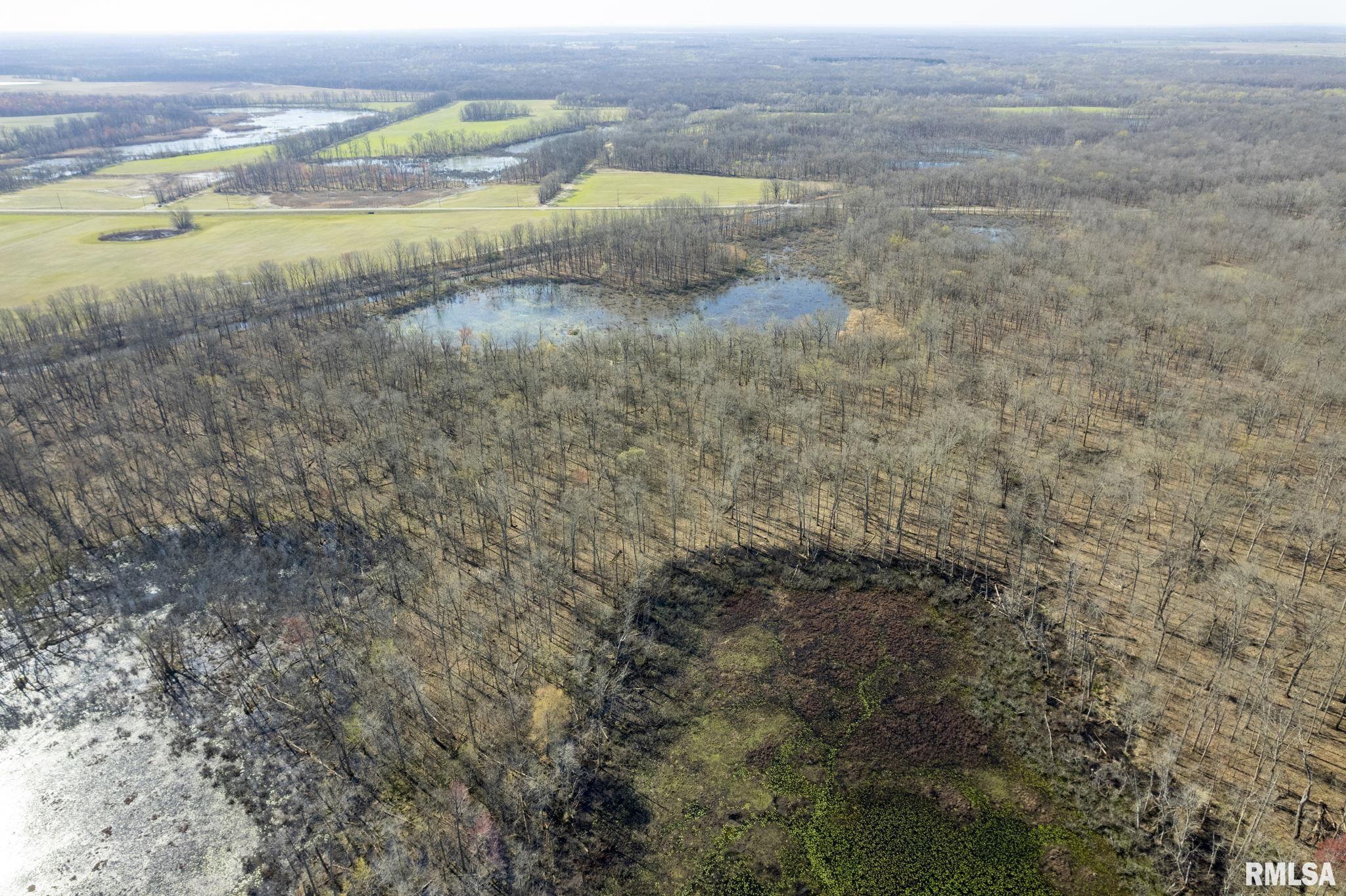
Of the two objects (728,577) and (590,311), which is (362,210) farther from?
(728,577)

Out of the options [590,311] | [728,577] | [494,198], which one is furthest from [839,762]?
[494,198]

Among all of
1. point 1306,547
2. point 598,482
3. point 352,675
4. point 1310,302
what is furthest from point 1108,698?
point 1310,302

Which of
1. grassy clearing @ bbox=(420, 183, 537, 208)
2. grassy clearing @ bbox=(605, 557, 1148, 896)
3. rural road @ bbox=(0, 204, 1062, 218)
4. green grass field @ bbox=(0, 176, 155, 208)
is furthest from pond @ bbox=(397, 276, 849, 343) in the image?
green grass field @ bbox=(0, 176, 155, 208)

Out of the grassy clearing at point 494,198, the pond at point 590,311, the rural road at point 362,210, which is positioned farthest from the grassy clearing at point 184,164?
the pond at point 590,311

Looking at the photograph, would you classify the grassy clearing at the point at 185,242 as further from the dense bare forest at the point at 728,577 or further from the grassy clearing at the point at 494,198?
the dense bare forest at the point at 728,577

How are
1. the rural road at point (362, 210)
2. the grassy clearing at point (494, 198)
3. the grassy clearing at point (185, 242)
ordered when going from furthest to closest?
1. the grassy clearing at point (494, 198)
2. the rural road at point (362, 210)
3. the grassy clearing at point (185, 242)

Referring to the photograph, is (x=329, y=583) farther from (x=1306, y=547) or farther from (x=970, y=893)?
(x=1306, y=547)

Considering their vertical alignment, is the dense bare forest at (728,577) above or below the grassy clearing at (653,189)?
below

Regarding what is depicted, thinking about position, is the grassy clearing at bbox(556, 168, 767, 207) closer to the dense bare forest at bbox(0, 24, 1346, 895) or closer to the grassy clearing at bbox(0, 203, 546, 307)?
the grassy clearing at bbox(0, 203, 546, 307)
